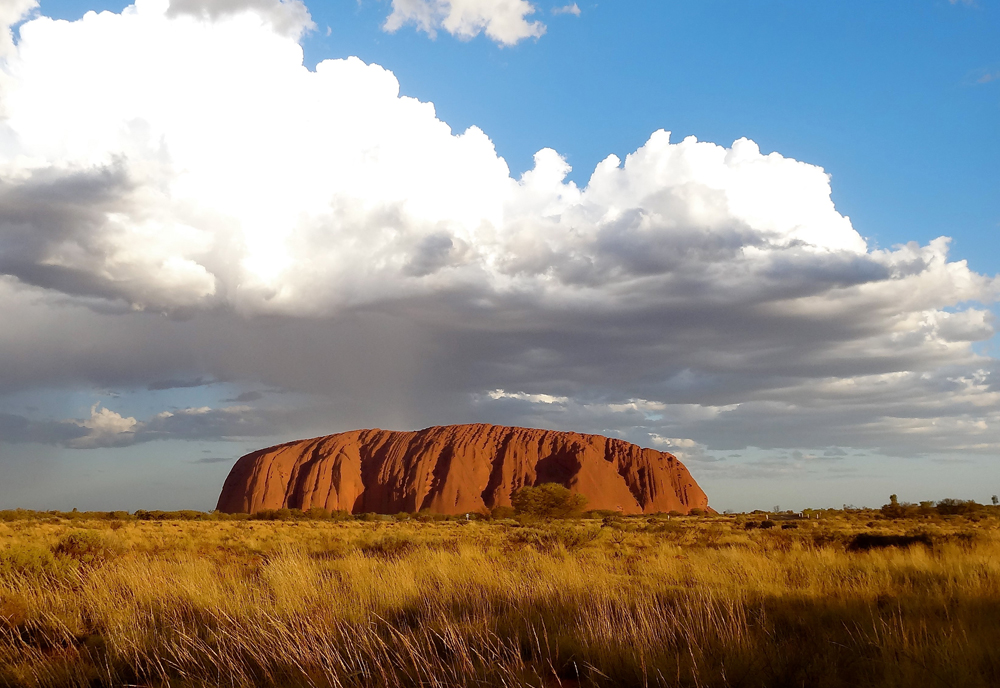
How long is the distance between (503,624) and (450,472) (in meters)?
94.5

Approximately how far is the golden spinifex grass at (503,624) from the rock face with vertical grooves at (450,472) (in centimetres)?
8602

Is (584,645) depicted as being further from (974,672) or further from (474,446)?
(474,446)

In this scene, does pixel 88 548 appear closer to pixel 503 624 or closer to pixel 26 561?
pixel 26 561

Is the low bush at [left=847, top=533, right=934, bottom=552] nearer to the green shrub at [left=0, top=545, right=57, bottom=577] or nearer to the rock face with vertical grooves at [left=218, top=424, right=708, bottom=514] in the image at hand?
the green shrub at [left=0, top=545, right=57, bottom=577]

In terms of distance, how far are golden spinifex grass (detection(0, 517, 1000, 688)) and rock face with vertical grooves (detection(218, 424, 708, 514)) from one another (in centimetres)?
8602

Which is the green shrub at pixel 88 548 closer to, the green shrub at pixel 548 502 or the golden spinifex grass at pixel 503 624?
the golden spinifex grass at pixel 503 624

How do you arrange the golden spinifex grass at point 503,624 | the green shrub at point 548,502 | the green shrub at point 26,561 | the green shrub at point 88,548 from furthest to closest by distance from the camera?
the green shrub at point 548,502
the green shrub at point 88,548
the green shrub at point 26,561
the golden spinifex grass at point 503,624

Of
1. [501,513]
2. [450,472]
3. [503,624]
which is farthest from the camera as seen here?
[450,472]

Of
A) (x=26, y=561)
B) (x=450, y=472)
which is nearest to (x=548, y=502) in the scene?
(x=450, y=472)

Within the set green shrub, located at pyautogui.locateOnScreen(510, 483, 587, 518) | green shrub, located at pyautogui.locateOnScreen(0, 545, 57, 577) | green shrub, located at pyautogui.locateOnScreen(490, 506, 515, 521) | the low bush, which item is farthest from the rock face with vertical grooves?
green shrub, located at pyautogui.locateOnScreen(0, 545, 57, 577)

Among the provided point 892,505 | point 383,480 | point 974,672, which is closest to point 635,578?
point 974,672

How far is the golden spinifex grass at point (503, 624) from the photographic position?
5.11 m

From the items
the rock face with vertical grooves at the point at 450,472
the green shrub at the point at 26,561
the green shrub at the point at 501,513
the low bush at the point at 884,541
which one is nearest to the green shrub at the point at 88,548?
the green shrub at the point at 26,561

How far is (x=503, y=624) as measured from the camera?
712cm
